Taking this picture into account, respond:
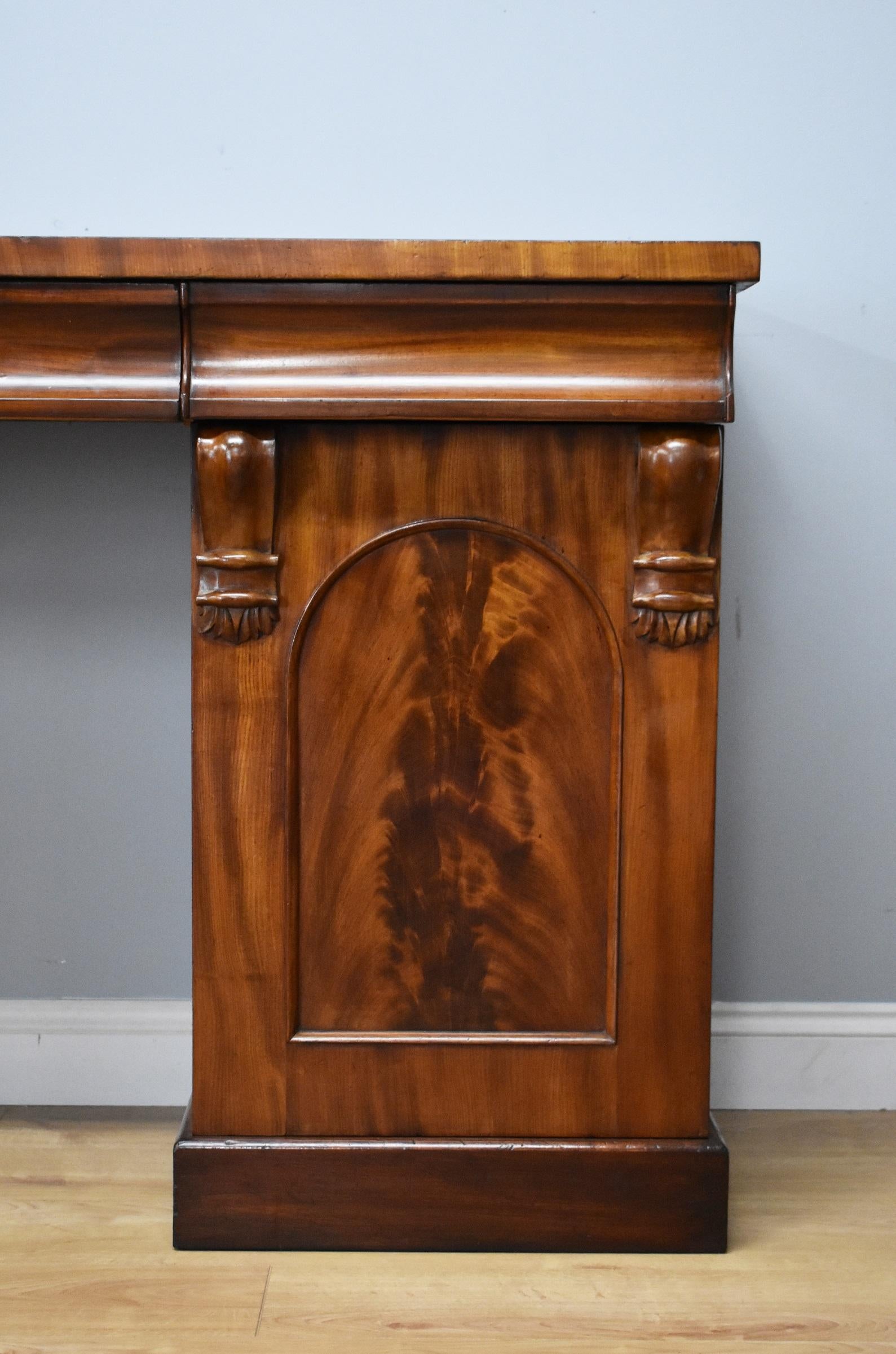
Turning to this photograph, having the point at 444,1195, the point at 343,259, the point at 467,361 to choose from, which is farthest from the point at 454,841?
the point at 343,259

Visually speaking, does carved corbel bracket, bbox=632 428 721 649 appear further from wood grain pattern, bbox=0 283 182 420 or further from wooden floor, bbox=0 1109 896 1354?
wooden floor, bbox=0 1109 896 1354

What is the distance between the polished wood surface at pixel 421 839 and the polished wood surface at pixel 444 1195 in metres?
0.03

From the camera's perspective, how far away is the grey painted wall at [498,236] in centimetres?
163

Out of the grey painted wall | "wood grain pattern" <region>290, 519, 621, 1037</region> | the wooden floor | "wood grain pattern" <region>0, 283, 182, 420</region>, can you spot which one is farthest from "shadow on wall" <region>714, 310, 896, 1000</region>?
"wood grain pattern" <region>0, 283, 182, 420</region>

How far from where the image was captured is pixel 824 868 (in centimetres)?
172

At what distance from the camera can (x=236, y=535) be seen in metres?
1.26

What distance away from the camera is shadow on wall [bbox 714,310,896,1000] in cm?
168

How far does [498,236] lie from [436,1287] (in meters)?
1.37

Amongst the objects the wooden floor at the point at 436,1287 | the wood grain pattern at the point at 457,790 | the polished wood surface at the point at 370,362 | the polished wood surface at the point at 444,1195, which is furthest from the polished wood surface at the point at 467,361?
the wooden floor at the point at 436,1287

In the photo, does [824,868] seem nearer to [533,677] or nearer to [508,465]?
[533,677]

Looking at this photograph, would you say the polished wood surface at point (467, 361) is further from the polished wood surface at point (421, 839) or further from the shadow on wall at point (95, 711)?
the shadow on wall at point (95, 711)

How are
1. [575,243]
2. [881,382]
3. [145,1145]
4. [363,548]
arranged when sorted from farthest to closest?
1. [881,382]
2. [145,1145]
3. [363,548]
4. [575,243]

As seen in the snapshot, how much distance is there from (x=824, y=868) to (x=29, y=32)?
5.55ft

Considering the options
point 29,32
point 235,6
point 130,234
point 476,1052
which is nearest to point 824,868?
point 476,1052
